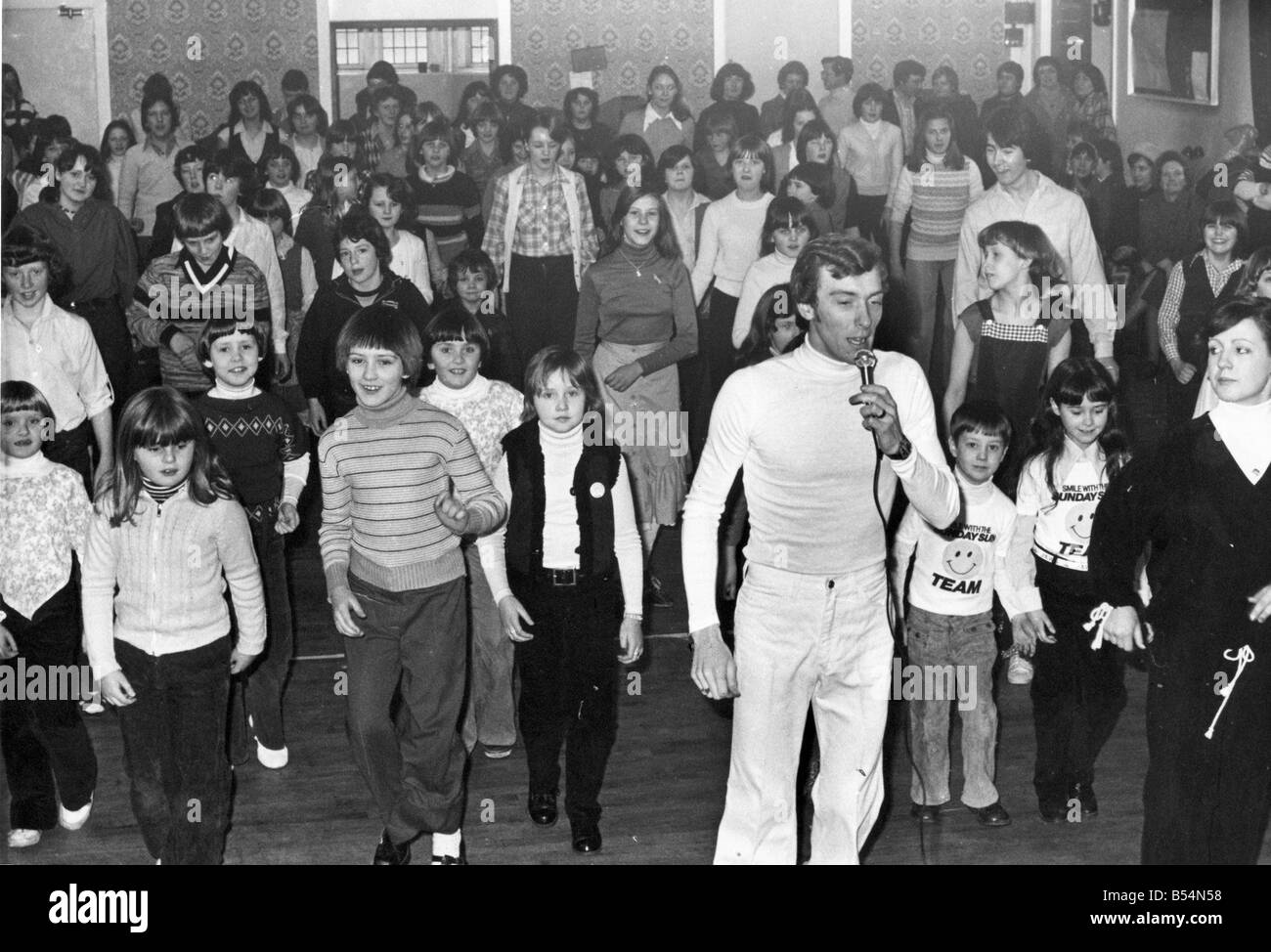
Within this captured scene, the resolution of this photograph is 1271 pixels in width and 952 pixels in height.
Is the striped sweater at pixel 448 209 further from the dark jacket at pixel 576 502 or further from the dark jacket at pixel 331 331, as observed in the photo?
the dark jacket at pixel 576 502

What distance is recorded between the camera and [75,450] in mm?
3656

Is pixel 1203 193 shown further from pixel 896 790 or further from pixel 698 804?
pixel 698 804

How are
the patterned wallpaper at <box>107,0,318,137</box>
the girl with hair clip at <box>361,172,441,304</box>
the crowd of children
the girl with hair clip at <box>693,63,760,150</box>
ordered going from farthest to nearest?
the patterned wallpaper at <box>107,0,318,137</box>
the girl with hair clip at <box>693,63,760,150</box>
the girl with hair clip at <box>361,172,441,304</box>
the crowd of children

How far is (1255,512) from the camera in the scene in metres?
2.87

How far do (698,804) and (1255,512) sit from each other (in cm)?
141

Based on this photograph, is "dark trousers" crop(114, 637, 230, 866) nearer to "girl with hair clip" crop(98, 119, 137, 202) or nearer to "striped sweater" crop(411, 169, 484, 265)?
"striped sweater" crop(411, 169, 484, 265)

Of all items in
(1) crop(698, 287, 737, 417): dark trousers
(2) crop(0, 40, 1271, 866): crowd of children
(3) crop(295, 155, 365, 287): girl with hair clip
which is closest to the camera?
(2) crop(0, 40, 1271, 866): crowd of children

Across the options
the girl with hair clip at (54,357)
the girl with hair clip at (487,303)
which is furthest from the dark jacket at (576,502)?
the girl with hair clip at (54,357)

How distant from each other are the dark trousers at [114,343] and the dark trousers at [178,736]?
4.08ft

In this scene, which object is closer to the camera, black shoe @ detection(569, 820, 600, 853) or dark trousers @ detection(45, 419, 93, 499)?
black shoe @ detection(569, 820, 600, 853)

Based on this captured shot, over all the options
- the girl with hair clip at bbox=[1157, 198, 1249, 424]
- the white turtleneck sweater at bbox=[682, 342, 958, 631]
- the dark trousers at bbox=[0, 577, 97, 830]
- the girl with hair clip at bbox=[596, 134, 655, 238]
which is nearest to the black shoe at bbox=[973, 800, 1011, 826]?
the white turtleneck sweater at bbox=[682, 342, 958, 631]

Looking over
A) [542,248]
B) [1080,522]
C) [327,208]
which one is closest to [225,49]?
[327,208]

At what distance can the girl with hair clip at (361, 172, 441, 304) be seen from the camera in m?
4.65
